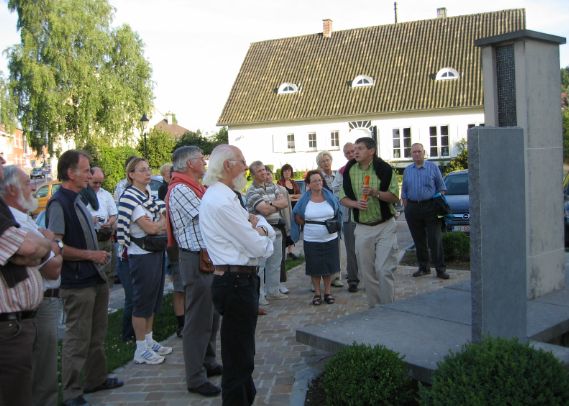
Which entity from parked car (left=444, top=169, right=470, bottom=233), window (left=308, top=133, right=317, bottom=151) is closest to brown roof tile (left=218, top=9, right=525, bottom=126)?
window (left=308, top=133, right=317, bottom=151)

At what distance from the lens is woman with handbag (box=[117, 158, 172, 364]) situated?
5793 mm

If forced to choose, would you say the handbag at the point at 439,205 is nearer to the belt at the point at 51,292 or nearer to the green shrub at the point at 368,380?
the green shrub at the point at 368,380

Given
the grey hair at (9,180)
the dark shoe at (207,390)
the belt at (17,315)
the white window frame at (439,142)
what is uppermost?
the white window frame at (439,142)

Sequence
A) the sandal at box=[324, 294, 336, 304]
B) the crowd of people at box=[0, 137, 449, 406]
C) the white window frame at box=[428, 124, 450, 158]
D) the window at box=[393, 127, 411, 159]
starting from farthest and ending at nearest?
the window at box=[393, 127, 411, 159] → the white window frame at box=[428, 124, 450, 158] → the sandal at box=[324, 294, 336, 304] → the crowd of people at box=[0, 137, 449, 406]

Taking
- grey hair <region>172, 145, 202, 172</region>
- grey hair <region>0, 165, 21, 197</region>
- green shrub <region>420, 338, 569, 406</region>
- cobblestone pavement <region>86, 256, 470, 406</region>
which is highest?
grey hair <region>172, 145, 202, 172</region>

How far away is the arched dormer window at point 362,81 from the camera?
37.1 m

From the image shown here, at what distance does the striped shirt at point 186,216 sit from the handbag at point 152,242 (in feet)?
1.81

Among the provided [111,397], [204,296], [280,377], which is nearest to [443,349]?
[280,377]

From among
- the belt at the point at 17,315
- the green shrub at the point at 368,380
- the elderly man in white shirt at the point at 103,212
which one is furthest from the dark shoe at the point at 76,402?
the elderly man in white shirt at the point at 103,212

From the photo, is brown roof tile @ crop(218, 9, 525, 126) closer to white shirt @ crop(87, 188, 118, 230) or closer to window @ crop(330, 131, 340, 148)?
window @ crop(330, 131, 340, 148)

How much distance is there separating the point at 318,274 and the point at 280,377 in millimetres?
2885

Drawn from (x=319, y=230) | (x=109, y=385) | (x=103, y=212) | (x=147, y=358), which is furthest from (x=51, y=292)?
(x=319, y=230)

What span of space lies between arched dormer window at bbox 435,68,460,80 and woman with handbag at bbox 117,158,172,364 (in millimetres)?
31733

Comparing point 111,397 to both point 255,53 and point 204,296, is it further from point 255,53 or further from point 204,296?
point 255,53
